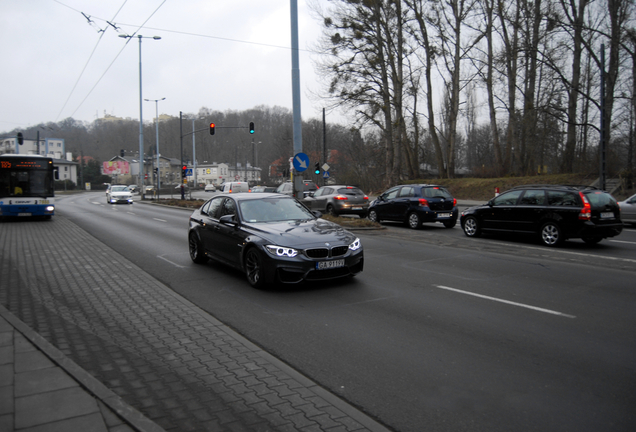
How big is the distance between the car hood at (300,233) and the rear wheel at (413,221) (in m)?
9.00

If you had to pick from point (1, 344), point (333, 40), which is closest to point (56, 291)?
point (1, 344)

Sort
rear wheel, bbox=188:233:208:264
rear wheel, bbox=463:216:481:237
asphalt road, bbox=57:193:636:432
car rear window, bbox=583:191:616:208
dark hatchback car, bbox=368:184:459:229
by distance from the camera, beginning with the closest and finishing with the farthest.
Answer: asphalt road, bbox=57:193:636:432 → rear wheel, bbox=188:233:208:264 → car rear window, bbox=583:191:616:208 → rear wheel, bbox=463:216:481:237 → dark hatchback car, bbox=368:184:459:229

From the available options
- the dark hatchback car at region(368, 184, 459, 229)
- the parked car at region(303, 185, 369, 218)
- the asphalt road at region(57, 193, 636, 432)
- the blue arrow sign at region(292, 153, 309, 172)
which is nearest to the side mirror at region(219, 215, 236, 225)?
the asphalt road at region(57, 193, 636, 432)

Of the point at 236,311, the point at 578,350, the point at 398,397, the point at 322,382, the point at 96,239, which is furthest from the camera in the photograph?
the point at 96,239

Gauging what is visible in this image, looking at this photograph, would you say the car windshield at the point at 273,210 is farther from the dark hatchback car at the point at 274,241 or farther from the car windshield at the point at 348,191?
the car windshield at the point at 348,191

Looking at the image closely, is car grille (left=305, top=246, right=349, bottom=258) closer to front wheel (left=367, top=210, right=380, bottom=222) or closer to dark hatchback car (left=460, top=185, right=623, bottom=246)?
dark hatchback car (left=460, top=185, right=623, bottom=246)

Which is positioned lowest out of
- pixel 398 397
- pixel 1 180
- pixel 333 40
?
pixel 398 397

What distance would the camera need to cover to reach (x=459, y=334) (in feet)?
17.0

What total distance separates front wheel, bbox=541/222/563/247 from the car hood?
21.9 feet

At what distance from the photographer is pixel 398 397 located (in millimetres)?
3701

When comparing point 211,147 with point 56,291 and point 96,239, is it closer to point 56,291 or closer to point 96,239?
point 96,239

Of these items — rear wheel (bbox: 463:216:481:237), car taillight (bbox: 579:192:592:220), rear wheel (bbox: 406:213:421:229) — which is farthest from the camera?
rear wheel (bbox: 406:213:421:229)

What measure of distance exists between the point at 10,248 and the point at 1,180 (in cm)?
1015

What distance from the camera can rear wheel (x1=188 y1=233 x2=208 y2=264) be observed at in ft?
31.6
